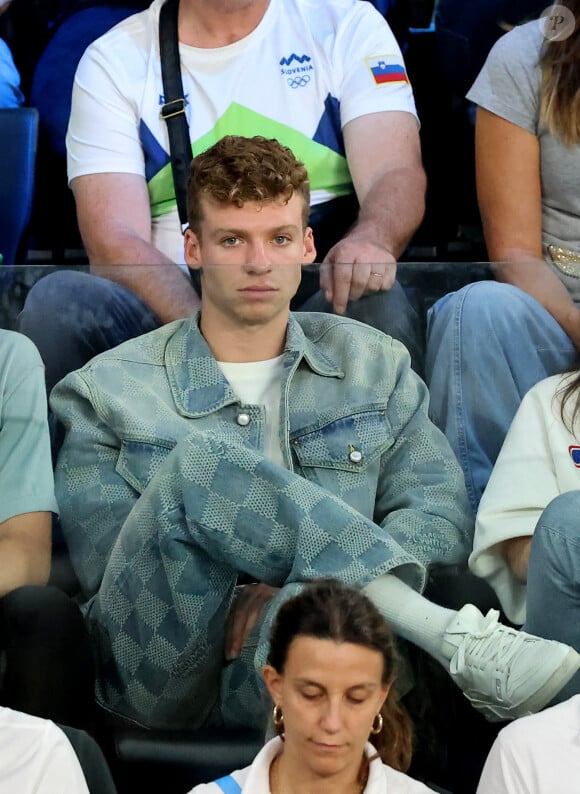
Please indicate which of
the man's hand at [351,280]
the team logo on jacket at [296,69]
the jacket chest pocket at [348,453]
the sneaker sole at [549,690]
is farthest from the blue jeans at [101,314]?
the team logo on jacket at [296,69]

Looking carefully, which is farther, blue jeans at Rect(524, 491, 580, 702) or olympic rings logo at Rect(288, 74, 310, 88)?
olympic rings logo at Rect(288, 74, 310, 88)

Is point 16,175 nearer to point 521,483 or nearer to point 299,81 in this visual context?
point 299,81

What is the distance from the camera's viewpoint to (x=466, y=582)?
63.2 inches

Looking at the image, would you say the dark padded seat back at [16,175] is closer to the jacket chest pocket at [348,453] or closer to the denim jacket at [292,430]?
the denim jacket at [292,430]

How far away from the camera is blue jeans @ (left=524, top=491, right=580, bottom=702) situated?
1.50 m

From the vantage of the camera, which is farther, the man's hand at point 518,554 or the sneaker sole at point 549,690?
the man's hand at point 518,554

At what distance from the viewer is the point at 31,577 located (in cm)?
159

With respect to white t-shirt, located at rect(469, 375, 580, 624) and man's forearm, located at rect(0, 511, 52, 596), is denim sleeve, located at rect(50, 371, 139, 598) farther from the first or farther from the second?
white t-shirt, located at rect(469, 375, 580, 624)

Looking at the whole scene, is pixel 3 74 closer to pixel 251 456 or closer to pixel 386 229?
pixel 386 229

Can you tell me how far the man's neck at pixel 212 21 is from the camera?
2.30 m

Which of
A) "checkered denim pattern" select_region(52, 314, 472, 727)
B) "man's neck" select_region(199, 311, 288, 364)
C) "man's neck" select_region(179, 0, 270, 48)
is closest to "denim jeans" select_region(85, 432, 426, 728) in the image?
"checkered denim pattern" select_region(52, 314, 472, 727)

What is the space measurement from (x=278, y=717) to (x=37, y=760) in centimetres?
24

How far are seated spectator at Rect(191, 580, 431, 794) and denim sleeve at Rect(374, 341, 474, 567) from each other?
0.22 m

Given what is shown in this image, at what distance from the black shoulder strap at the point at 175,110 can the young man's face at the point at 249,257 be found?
0.41 metres
